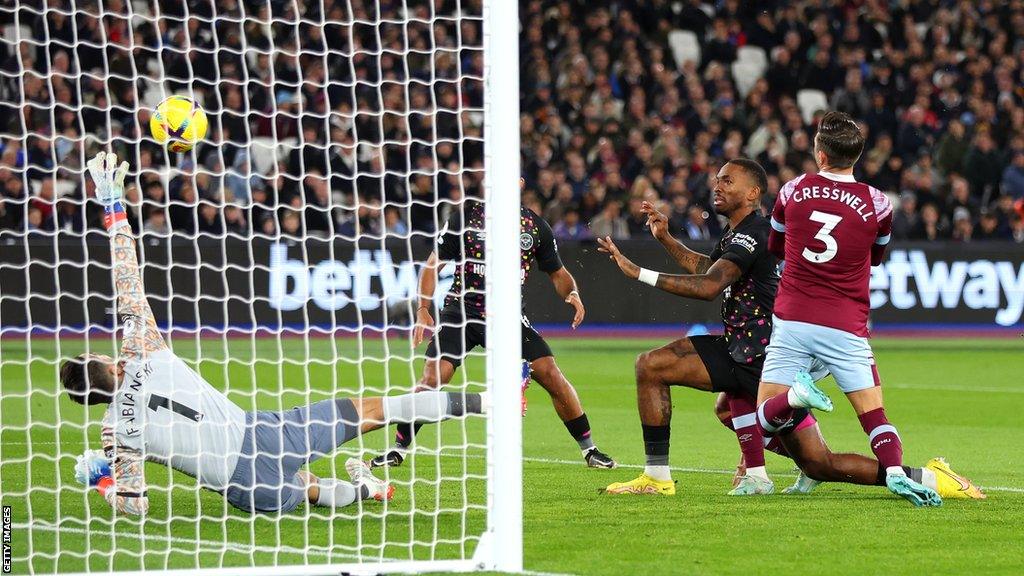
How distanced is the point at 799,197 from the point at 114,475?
346 cm

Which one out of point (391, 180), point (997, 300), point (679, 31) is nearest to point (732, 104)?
point (679, 31)

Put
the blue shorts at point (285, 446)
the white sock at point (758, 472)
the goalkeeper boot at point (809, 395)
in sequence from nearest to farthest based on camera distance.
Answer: the blue shorts at point (285, 446), the goalkeeper boot at point (809, 395), the white sock at point (758, 472)

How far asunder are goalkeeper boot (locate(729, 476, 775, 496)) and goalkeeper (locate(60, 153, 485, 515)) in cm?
185

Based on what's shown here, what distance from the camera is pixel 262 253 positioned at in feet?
57.6

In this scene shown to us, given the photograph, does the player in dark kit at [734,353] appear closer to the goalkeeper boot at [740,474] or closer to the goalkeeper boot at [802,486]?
the goalkeeper boot at [802,486]

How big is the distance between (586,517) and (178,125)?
9.08 feet

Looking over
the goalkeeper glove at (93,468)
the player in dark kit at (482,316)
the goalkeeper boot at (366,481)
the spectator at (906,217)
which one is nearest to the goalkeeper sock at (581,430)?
the player in dark kit at (482,316)

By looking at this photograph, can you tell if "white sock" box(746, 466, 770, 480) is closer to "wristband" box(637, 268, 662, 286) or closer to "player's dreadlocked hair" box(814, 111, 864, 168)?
"wristband" box(637, 268, 662, 286)

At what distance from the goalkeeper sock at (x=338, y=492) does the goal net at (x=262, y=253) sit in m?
0.09

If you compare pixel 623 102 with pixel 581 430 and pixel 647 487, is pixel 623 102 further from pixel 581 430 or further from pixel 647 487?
pixel 647 487

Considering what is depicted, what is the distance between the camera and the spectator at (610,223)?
19453 mm

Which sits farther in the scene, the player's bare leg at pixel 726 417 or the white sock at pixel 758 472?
the player's bare leg at pixel 726 417

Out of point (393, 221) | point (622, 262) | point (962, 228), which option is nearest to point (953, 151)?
point (962, 228)

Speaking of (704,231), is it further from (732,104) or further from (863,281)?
(863,281)
